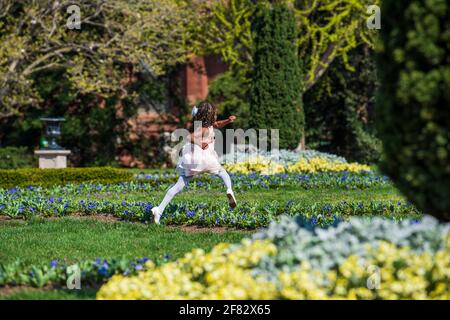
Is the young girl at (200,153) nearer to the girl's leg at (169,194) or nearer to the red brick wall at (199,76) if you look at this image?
the girl's leg at (169,194)

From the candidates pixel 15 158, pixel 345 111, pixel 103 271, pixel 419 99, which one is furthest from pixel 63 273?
pixel 345 111

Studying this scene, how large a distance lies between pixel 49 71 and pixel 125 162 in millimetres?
3714

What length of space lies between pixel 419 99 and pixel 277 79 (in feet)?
46.3

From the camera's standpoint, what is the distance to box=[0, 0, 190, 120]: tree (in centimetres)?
1877

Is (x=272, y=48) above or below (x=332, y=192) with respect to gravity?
above

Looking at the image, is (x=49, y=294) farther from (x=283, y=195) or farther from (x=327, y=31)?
(x=327, y=31)

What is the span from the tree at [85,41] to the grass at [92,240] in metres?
9.82

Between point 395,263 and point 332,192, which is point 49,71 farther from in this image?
point 395,263

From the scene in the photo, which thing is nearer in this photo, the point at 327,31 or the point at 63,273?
the point at 63,273

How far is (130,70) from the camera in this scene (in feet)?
76.0

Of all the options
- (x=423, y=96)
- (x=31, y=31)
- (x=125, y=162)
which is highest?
(x=31, y=31)

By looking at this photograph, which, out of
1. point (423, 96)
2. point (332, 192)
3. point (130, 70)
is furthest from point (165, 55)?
point (423, 96)

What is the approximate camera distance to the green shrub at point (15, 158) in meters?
20.1

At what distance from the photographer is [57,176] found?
15.2m
